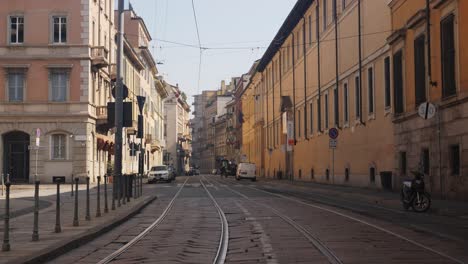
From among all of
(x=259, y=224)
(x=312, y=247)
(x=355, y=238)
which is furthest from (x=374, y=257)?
(x=259, y=224)

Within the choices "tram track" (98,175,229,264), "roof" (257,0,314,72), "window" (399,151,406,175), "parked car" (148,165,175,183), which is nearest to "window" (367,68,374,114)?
"window" (399,151,406,175)

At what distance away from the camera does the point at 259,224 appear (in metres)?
16.4

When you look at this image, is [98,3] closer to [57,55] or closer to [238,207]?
[57,55]

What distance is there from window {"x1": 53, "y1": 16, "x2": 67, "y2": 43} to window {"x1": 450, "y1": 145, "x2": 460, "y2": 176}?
33.6 metres

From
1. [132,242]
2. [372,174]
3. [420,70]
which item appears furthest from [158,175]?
A: [132,242]

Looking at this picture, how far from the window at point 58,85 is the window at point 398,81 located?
26801 millimetres

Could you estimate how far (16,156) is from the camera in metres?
49.6

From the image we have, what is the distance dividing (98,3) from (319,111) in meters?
19.4

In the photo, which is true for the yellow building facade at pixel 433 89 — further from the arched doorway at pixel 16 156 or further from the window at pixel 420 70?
the arched doorway at pixel 16 156

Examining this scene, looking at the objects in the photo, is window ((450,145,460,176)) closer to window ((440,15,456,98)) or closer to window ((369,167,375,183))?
window ((440,15,456,98))

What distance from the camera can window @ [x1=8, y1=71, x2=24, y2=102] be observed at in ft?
162

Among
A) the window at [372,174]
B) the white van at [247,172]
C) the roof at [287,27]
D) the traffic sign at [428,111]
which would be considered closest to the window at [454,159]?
the traffic sign at [428,111]

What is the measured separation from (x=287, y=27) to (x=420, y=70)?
37835 mm

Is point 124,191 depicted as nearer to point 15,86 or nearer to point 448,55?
point 448,55
